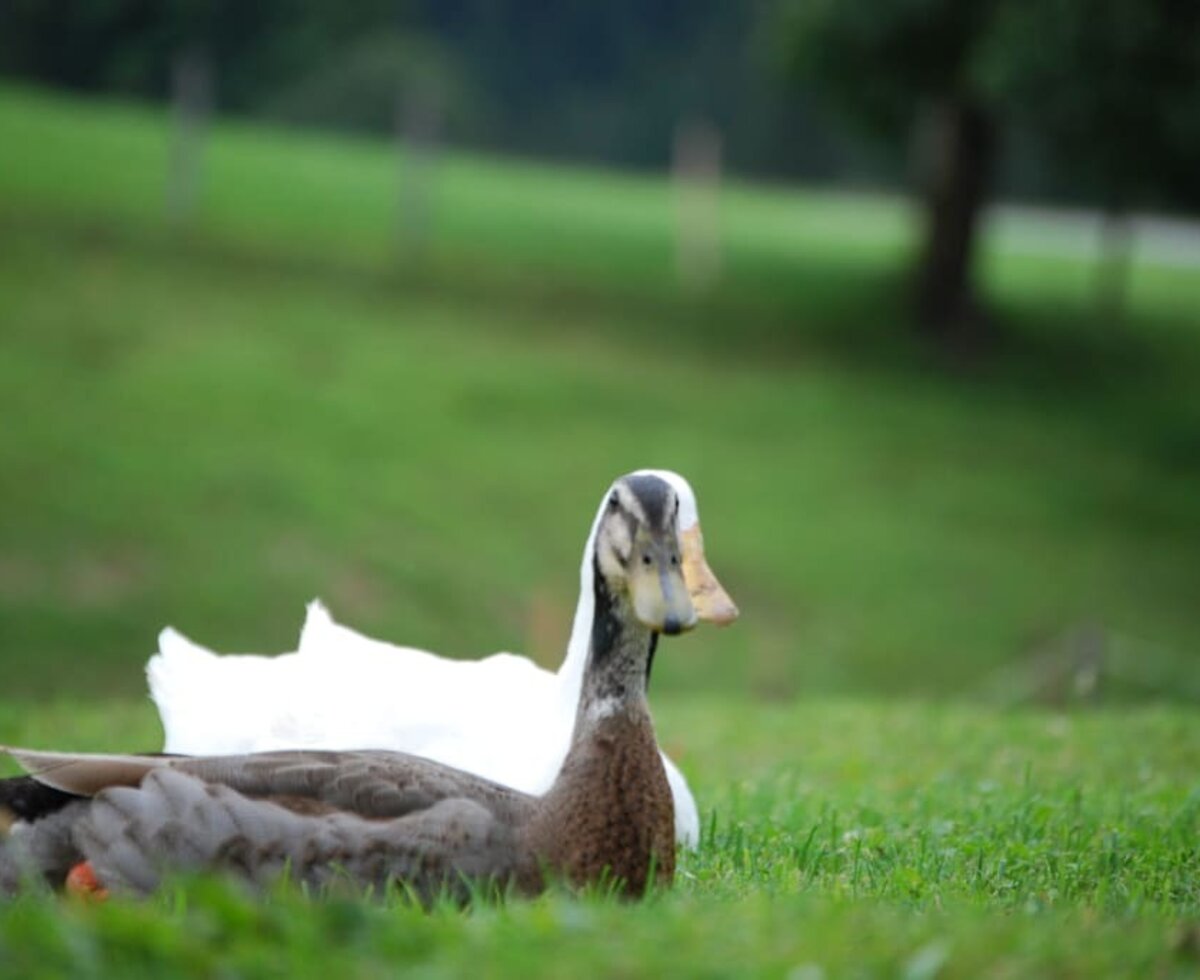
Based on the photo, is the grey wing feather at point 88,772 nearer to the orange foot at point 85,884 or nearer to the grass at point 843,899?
the orange foot at point 85,884

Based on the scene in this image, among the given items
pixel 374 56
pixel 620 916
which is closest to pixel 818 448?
pixel 620 916

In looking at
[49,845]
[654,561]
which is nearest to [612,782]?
[654,561]

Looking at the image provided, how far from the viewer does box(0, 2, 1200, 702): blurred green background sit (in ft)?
67.5

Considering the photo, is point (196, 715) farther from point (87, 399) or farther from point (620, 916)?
point (87, 399)

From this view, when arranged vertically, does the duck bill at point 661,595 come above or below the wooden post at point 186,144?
below

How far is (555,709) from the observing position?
20.6 feet

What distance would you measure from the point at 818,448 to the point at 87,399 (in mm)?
9864

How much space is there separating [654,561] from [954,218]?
88.4 feet

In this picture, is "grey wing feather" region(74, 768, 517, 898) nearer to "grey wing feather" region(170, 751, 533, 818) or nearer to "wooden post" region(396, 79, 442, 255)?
"grey wing feather" region(170, 751, 533, 818)

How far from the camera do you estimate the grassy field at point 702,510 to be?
15.6ft

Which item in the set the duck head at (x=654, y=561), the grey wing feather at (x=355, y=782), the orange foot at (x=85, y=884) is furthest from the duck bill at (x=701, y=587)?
the orange foot at (x=85, y=884)

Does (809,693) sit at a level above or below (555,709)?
below

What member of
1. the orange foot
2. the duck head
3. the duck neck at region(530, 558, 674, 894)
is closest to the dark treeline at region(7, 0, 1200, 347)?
the duck head

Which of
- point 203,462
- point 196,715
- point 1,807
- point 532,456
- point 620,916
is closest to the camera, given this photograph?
point 620,916
